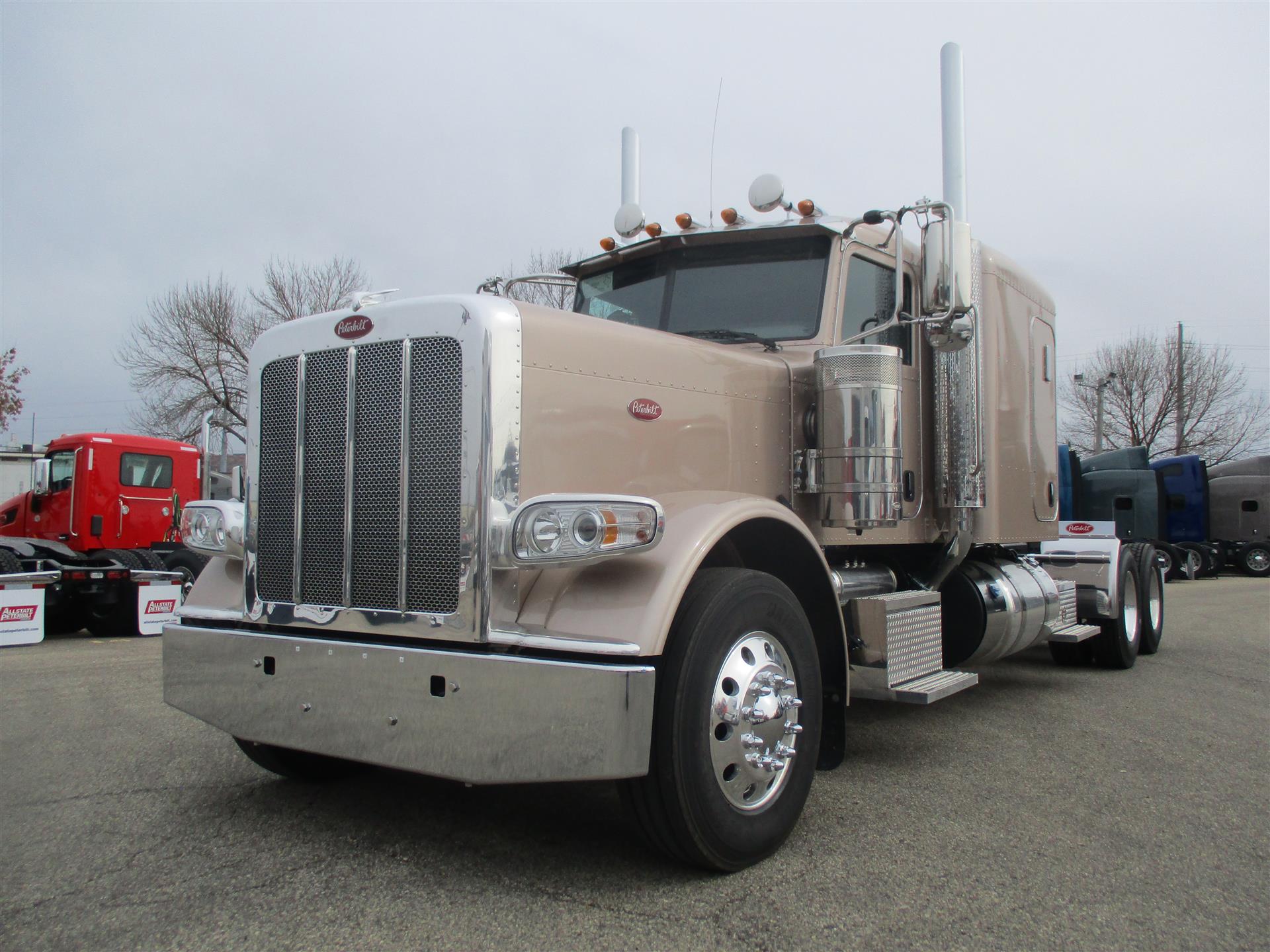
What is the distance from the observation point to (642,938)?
2648mm

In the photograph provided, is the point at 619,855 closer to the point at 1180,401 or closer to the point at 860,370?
the point at 860,370

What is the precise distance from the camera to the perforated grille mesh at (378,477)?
10.7 feet

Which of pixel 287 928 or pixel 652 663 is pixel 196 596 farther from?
pixel 652 663

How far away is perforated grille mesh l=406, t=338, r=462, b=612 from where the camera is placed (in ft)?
10.2

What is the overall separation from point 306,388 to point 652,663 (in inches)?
65.8

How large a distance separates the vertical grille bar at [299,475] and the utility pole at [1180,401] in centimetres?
4266

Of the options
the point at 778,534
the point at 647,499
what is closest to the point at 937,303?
the point at 778,534

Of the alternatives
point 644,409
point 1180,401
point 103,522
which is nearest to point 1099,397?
point 1180,401

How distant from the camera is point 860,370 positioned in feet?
14.0

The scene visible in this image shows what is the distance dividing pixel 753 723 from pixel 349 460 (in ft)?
5.32

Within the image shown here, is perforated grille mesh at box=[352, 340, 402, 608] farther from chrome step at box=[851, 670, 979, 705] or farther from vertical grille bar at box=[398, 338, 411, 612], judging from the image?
chrome step at box=[851, 670, 979, 705]

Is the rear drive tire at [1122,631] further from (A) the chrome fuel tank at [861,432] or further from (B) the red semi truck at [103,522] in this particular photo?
(B) the red semi truck at [103,522]

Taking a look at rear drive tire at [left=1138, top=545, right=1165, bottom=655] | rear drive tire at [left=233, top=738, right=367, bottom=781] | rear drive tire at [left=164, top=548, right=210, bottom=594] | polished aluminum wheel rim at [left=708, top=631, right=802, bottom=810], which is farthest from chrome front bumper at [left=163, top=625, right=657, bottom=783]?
Answer: rear drive tire at [left=164, top=548, right=210, bottom=594]

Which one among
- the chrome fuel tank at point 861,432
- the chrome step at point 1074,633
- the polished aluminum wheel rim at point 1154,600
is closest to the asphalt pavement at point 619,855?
the chrome fuel tank at point 861,432
